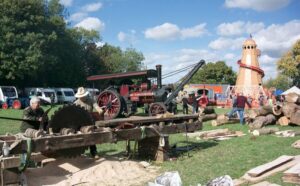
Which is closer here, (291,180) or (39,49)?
(291,180)

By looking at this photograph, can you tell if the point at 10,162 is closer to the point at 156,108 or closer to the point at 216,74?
the point at 156,108

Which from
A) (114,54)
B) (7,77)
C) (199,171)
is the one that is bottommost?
(199,171)

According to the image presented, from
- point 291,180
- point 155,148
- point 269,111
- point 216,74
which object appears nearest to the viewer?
point 291,180

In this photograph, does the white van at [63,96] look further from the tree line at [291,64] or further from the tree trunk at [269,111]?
the tree line at [291,64]

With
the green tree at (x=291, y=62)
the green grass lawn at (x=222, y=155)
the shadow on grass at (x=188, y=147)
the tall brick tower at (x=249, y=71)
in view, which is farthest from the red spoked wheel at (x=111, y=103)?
the green tree at (x=291, y=62)

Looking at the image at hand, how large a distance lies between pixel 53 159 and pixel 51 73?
1668 inches

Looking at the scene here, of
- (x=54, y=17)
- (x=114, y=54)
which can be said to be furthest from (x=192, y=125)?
(x=114, y=54)

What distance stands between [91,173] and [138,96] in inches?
614

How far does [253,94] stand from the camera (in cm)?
4084

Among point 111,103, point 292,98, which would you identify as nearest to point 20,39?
point 111,103

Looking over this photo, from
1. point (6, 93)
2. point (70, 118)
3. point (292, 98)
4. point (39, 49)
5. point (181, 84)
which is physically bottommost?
point (70, 118)

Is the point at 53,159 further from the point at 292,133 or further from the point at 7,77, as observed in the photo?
the point at 7,77

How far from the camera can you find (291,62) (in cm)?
5419

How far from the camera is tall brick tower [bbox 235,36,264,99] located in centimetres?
4198
